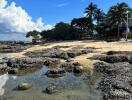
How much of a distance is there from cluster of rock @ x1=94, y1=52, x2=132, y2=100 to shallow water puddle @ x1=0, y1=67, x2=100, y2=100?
3.41ft

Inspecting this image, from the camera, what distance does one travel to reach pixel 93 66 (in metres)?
41.6

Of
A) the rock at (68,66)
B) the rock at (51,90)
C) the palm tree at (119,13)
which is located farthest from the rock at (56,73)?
the palm tree at (119,13)

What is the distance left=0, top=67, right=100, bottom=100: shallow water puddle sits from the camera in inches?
1035

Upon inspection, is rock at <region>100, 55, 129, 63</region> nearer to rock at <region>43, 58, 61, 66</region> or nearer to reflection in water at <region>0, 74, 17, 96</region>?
rock at <region>43, 58, 61, 66</region>

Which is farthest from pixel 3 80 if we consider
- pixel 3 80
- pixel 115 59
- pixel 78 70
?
pixel 115 59

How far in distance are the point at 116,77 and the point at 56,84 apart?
6.73m

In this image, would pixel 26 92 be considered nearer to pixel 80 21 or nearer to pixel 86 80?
pixel 86 80

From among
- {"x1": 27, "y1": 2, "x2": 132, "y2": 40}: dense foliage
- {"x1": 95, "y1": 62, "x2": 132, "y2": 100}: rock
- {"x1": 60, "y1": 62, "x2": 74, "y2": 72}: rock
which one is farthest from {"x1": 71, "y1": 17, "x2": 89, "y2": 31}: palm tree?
{"x1": 95, "y1": 62, "x2": 132, "y2": 100}: rock

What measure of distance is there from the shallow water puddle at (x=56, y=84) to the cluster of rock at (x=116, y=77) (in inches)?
40.9

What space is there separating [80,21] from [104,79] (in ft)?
245

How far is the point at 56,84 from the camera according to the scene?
1224 inches

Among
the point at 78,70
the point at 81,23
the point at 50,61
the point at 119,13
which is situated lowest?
the point at 78,70

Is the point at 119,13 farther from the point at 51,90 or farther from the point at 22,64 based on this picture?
the point at 51,90

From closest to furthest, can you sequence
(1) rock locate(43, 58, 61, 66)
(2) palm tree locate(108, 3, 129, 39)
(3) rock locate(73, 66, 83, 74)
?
(3) rock locate(73, 66, 83, 74) < (1) rock locate(43, 58, 61, 66) < (2) palm tree locate(108, 3, 129, 39)
